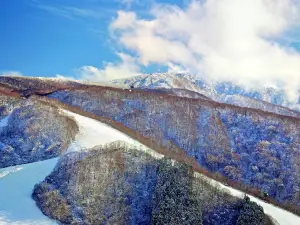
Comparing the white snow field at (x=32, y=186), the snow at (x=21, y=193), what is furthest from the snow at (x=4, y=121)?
the snow at (x=21, y=193)

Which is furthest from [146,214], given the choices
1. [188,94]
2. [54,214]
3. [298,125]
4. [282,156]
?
[188,94]

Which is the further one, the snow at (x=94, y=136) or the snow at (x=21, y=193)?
the snow at (x=94, y=136)

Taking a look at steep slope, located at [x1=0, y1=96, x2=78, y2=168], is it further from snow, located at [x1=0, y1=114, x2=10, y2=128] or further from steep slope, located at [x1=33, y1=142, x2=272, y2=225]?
steep slope, located at [x1=33, y1=142, x2=272, y2=225]

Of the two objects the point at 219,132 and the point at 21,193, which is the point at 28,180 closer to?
the point at 21,193

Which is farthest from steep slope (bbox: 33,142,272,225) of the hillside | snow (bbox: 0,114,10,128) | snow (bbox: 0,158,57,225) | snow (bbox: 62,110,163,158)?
the hillside

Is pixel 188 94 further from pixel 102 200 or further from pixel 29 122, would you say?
pixel 102 200

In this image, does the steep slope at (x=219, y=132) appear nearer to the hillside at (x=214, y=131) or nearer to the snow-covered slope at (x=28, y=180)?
the hillside at (x=214, y=131)
